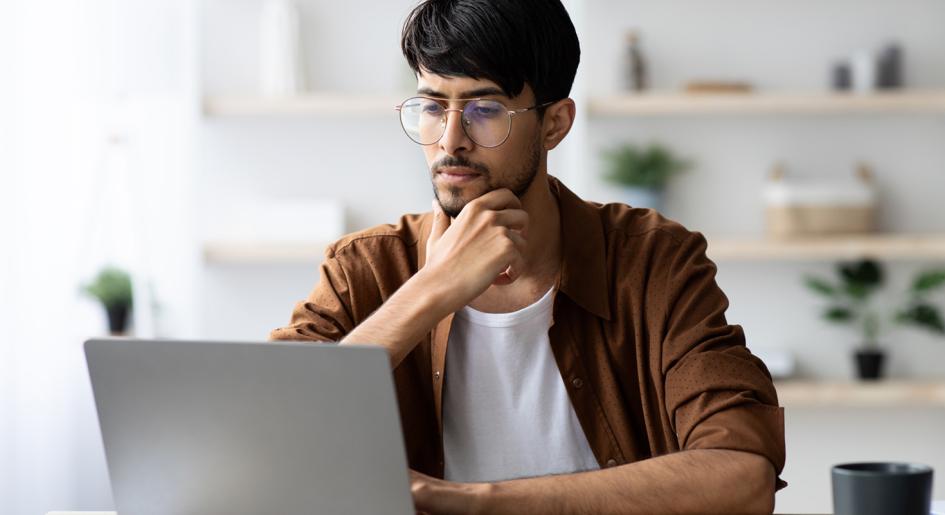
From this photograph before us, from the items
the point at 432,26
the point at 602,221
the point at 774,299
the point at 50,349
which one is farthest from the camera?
the point at 774,299

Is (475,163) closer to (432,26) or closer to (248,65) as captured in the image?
(432,26)

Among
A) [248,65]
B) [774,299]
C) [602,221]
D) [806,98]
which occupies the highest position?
[248,65]

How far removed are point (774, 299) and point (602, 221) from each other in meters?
2.09

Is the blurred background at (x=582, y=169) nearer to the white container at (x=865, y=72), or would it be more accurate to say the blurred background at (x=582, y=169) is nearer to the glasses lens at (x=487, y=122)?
the white container at (x=865, y=72)

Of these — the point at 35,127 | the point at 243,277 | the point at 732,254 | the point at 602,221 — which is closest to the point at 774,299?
the point at 732,254

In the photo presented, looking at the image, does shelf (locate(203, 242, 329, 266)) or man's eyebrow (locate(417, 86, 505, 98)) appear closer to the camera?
man's eyebrow (locate(417, 86, 505, 98))

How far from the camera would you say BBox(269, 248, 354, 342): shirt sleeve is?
5.62 ft

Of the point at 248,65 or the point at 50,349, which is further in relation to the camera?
the point at 248,65

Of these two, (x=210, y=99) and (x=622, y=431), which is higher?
(x=210, y=99)

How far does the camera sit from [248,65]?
12.5ft

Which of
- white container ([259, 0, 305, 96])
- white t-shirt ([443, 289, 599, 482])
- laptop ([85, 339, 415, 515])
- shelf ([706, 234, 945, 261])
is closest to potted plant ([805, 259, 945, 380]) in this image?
shelf ([706, 234, 945, 261])

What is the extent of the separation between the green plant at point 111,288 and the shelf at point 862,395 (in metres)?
2.01

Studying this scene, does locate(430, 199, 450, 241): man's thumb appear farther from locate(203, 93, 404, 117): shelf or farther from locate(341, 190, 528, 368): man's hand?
locate(203, 93, 404, 117): shelf

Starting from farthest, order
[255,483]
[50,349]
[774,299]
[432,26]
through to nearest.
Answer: [774,299] → [50,349] → [432,26] → [255,483]
